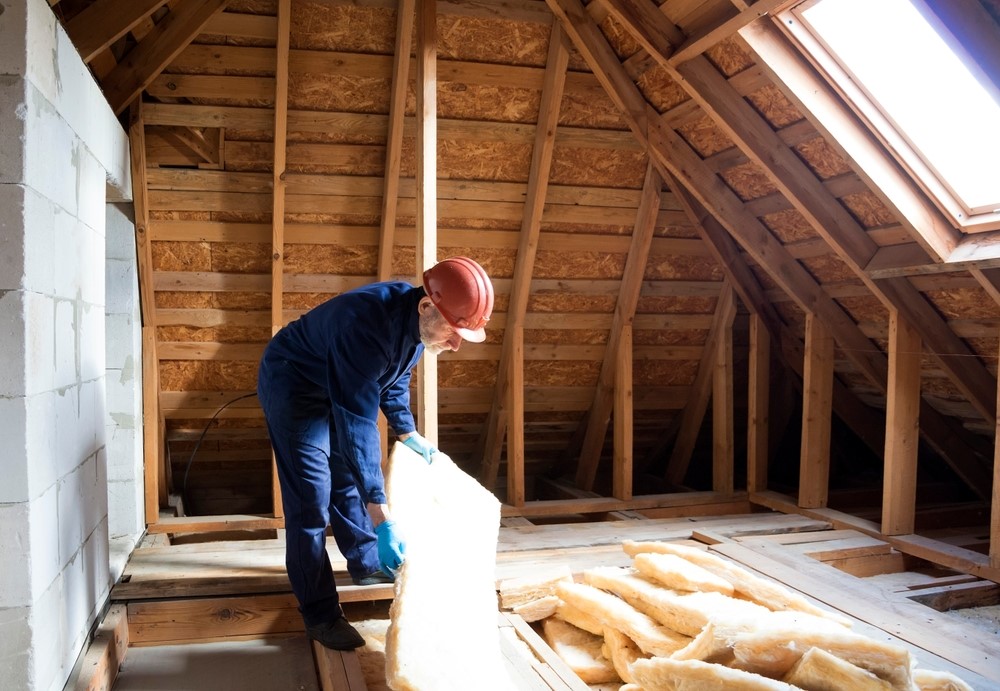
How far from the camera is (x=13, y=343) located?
1991mm

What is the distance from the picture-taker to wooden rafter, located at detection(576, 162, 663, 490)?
15.1 feet

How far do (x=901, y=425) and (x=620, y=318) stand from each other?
1.71 metres

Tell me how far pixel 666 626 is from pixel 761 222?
238 centimetres

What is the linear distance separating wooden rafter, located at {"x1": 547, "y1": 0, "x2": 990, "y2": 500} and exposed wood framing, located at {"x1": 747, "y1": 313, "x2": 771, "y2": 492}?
563 mm

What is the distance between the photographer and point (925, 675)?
2240 mm

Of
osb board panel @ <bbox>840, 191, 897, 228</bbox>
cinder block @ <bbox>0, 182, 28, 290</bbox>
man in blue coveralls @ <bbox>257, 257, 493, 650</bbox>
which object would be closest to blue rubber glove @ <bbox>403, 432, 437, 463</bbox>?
man in blue coveralls @ <bbox>257, 257, 493, 650</bbox>

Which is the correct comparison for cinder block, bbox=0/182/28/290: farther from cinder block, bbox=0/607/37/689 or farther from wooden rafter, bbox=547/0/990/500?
wooden rafter, bbox=547/0/990/500

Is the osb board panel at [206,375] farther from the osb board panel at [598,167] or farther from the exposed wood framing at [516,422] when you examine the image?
the osb board panel at [598,167]

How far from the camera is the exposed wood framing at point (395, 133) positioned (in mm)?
3711

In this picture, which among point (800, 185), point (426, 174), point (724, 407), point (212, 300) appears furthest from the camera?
Answer: point (724, 407)

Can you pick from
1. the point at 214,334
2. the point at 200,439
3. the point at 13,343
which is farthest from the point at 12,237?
the point at 200,439

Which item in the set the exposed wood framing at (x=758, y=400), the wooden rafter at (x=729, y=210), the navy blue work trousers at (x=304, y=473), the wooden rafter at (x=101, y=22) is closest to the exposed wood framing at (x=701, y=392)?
the exposed wood framing at (x=758, y=400)

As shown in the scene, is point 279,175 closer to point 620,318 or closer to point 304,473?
point 304,473

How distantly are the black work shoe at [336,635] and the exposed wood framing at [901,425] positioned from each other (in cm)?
272
